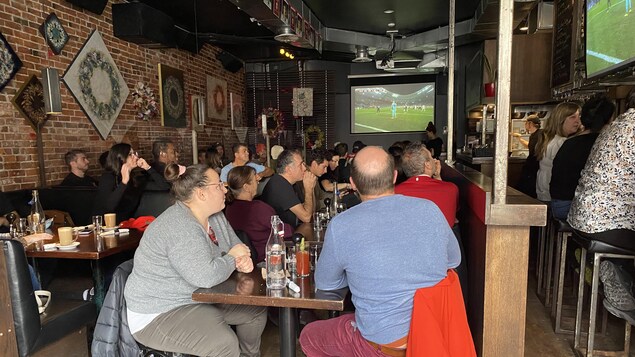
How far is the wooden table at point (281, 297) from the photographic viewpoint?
1.72 m

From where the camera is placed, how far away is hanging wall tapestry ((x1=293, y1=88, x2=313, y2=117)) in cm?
1009

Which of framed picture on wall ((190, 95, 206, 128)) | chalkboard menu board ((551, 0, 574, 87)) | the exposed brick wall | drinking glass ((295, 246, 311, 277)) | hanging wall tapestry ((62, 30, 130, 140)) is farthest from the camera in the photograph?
framed picture on wall ((190, 95, 206, 128))

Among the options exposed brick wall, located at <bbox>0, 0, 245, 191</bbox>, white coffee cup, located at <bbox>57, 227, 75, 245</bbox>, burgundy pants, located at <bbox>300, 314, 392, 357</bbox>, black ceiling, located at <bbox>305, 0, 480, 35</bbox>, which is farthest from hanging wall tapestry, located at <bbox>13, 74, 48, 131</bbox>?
black ceiling, located at <bbox>305, 0, 480, 35</bbox>

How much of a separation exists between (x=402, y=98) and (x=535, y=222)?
9.53 metres

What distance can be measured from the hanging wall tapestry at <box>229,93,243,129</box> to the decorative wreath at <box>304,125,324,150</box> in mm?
1586

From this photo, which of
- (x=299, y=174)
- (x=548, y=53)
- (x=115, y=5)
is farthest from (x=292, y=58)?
(x=299, y=174)

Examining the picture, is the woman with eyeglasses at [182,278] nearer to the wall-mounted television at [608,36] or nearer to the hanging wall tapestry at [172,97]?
the wall-mounted television at [608,36]

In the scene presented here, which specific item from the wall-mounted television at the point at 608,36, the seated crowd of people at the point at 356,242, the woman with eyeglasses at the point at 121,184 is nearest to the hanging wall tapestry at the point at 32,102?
the woman with eyeglasses at the point at 121,184

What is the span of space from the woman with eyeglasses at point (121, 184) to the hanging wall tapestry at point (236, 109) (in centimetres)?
506

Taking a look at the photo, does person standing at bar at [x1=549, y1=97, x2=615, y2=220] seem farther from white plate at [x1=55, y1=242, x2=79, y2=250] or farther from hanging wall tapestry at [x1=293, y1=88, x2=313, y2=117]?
hanging wall tapestry at [x1=293, y1=88, x2=313, y2=117]

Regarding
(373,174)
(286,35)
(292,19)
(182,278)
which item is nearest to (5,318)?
(182,278)

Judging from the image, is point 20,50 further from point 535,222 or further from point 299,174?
point 535,222

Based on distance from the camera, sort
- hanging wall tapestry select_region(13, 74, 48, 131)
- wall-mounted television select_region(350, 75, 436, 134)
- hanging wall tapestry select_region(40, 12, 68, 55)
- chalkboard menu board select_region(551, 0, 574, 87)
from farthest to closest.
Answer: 1. wall-mounted television select_region(350, 75, 436, 134)
2. chalkboard menu board select_region(551, 0, 574, 87)
3. hanging wall tapestry select_region(40, 12, 68, 55)
4. hanging wall tapestry select_region(13, 74, 48, 131)

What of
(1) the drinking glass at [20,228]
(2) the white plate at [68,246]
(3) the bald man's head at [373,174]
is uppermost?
(3) the bald man's head at [373,174]
